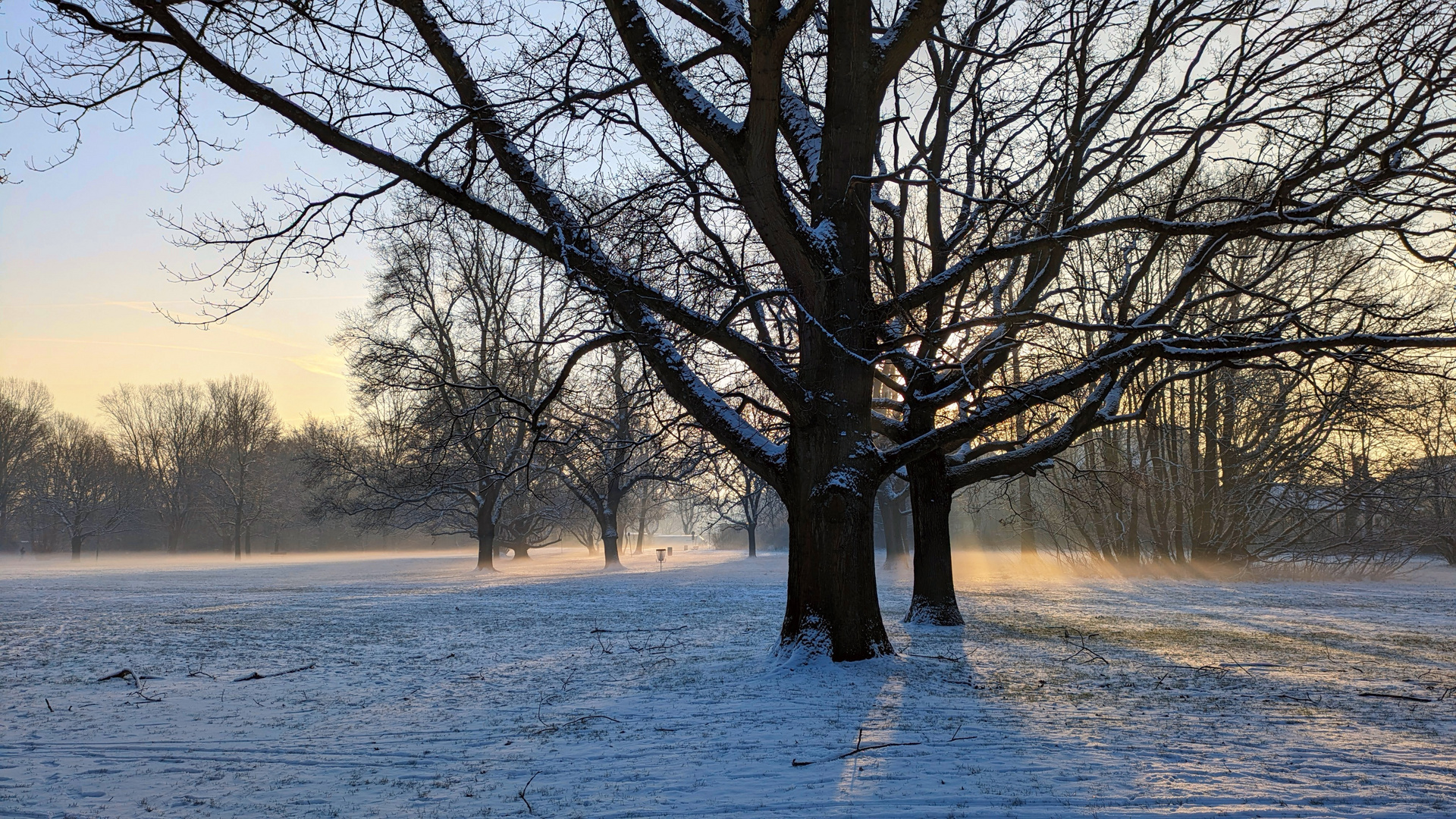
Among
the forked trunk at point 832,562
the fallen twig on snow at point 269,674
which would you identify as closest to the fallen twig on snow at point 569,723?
the forked trunk at point 832,562

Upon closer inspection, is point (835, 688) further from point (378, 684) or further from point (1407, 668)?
point (1407, 668)

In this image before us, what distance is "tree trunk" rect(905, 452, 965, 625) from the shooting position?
1121 centimetres

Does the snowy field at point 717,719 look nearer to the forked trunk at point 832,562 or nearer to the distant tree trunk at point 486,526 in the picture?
the forked trunk at point 832,562

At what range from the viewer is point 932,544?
11422mm

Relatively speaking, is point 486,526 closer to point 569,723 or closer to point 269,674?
point 269,674

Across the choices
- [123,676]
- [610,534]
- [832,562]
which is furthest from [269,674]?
[610,534]

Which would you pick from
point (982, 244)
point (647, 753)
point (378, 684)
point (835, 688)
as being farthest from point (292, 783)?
point (982, 244)

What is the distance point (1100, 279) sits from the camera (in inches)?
824

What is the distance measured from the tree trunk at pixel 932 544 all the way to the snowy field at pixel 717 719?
1.84 feet

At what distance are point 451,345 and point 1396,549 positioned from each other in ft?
96.7

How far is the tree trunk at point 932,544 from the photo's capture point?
11.2 m

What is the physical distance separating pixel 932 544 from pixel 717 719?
6.56 meters

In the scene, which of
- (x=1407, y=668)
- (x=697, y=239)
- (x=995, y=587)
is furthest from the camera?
(x=995, y=587)

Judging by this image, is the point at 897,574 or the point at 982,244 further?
the point at 897,574
